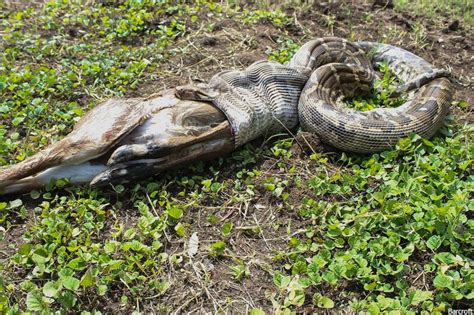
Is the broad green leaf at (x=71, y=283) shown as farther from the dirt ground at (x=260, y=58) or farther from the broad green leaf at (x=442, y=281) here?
the broad green leaf at (x=442, y=281)

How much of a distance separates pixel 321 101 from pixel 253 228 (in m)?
1.71

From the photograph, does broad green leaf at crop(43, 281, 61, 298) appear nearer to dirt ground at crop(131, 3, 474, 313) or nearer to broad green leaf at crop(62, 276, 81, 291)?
broad green leaf at crop(62, 276, 81, 291)

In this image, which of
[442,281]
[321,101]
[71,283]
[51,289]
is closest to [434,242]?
[442,281]

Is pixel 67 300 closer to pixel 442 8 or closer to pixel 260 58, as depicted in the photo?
pixel 260 58

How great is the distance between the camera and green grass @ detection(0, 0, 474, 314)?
3439 millimetres

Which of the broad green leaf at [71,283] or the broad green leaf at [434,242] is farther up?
the broad green leaf at [71,283]

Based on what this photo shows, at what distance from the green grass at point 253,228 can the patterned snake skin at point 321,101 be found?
19 cm

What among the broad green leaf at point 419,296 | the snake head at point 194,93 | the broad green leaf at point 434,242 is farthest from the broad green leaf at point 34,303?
the broad green leaf at point 434,242

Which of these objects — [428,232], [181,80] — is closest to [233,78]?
[181,80]

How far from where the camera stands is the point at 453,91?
571cm

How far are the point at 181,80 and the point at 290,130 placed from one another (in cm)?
158

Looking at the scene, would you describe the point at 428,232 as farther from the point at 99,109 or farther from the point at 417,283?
the point at 99,109

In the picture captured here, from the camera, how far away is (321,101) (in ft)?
16.5

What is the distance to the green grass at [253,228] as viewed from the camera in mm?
3439
